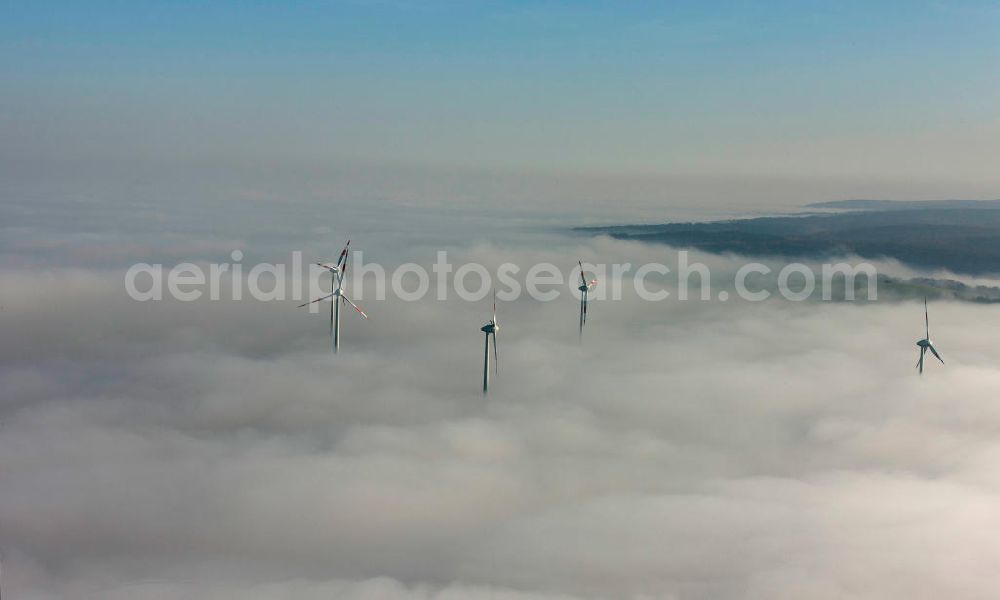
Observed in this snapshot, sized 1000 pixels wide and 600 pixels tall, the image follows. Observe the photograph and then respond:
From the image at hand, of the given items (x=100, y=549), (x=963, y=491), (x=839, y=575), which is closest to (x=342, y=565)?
(x=100, y=549)

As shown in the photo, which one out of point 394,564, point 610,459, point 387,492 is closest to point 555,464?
point 610,459

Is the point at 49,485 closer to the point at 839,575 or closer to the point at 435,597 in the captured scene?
the point at 435,597

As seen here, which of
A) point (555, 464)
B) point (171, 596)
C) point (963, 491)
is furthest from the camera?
point (555, 464)

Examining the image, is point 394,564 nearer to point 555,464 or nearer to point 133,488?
point 555,464

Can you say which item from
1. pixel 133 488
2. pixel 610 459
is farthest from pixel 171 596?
pixel 610 459

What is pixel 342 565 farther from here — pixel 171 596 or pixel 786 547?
pixel 786 547

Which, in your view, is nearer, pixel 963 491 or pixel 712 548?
pixel 712 548

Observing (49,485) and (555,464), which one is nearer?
(49,485)

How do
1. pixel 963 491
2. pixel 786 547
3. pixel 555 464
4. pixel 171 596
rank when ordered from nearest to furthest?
pixel 171 596 < pixel 786 547 < pixel 963 491 < pixel 555 464

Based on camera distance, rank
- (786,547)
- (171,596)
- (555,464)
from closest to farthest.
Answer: (171,596), (786,547), (555,464)
